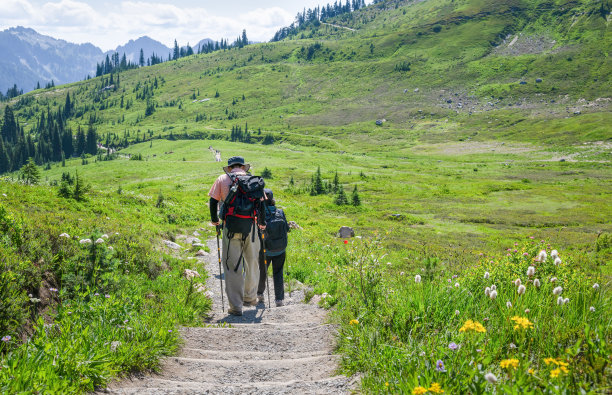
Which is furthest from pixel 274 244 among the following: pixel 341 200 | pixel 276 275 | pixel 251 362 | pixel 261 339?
pixel 341 200

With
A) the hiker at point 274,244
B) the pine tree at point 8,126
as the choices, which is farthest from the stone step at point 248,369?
the pine tree at point 8,126

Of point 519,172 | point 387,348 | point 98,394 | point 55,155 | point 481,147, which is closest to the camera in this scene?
point 98,394

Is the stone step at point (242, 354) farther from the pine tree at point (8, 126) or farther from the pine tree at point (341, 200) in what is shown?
the pine tree at point (8, 126)

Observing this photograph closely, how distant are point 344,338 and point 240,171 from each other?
177 inches

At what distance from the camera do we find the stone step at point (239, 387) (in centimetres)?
415

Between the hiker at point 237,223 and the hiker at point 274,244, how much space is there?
0.65 meters

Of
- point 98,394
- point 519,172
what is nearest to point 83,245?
point 98,394

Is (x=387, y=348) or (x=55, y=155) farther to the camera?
(x=55, y=155)

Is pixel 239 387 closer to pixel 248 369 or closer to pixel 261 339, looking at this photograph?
pixel 248 369

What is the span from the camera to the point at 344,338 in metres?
5.27

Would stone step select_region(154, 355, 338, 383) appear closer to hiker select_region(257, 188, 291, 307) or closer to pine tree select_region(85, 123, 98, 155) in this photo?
hiker select_region(257, 188, 291, 307)

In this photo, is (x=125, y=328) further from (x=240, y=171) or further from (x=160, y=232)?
→ (x=160, y=232)

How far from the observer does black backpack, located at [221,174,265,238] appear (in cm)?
794

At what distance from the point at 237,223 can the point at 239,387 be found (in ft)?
13.7
